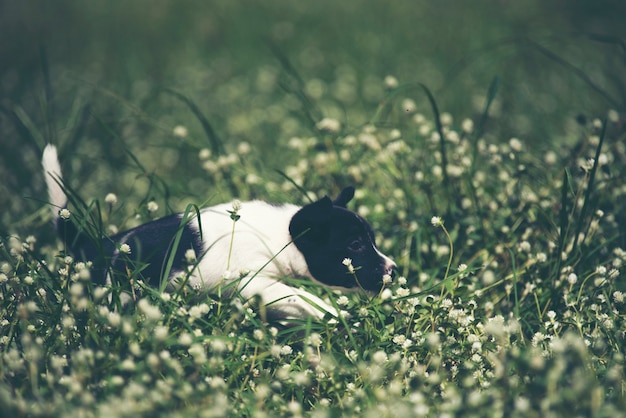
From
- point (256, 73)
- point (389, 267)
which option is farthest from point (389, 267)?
point (256, 73)

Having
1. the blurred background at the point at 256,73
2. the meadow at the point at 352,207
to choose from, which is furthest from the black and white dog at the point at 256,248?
the blurred background at the point at 256,73

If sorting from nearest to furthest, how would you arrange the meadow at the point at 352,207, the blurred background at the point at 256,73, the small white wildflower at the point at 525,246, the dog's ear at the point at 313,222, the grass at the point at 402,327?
the grass at the point at 402,327, the meadow at the point at 352,207, the dog's ear at the point at 313,222, the small white wildflower at the point at 525,246, the blurred background at the point at 256,73

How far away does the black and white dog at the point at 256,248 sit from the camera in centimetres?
343

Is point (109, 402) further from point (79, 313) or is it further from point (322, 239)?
point (322, 239)

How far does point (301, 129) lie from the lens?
256 inches

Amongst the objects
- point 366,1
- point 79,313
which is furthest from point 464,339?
point 366,1

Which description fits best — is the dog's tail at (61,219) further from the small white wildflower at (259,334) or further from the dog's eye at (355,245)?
the dog's eye at (355,245)

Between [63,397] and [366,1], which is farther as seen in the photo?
[366,1]

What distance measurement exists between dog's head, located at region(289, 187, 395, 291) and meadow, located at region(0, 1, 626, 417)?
11 centimetres

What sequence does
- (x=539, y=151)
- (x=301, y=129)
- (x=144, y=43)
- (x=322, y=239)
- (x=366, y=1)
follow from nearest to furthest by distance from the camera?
1. (x=322, y=239)
2. (x=539, y=151)
3. (x=301, y=129)
4. (x=144, y=43)
5. (x=366, y=1)

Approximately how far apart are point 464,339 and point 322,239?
37.1 inches

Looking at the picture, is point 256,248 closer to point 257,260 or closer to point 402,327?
point 257,260

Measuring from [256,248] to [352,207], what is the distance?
1289 mm

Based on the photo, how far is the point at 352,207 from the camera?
15.5 ft
